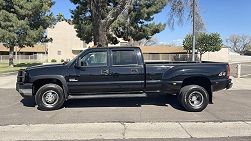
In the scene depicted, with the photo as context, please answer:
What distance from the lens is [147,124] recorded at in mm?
7508

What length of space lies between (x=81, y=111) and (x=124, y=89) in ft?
4.53

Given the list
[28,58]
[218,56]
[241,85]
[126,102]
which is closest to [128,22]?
[241,85]

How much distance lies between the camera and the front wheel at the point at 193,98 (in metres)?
9.15

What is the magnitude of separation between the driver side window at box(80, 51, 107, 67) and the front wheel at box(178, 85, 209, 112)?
8.05 feet

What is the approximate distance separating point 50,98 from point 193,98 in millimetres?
4151

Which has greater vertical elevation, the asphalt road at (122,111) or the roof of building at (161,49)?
the roof of building at (161,49)

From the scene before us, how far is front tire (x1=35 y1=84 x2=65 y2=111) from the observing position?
930 centimetres

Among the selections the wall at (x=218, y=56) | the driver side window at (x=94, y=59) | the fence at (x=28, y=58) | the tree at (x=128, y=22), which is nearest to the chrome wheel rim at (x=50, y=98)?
the driver side window at (x=94, y=59)

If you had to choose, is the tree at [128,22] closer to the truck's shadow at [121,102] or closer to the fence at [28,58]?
the truck's shadow at [121,102]

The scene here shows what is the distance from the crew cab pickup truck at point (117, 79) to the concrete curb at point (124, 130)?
5.95 feet

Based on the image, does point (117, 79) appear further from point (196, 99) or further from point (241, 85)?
point (241, 85)

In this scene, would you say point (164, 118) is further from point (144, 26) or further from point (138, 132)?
point (144, 26)

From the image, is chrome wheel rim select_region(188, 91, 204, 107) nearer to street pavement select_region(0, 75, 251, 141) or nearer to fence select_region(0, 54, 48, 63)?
street pavement select_region(0, 75, 251, 141)

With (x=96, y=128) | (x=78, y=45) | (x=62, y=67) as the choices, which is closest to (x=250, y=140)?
(x=96, y=128)
